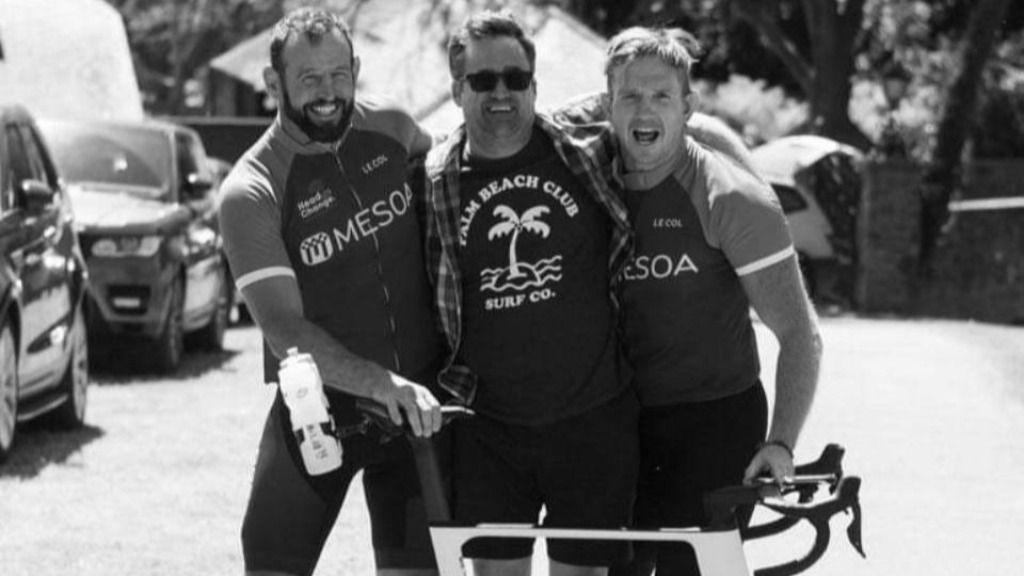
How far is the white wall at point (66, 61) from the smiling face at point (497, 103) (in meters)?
16.6

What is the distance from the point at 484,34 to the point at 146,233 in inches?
421

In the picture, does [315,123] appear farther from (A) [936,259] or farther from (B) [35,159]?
(A) [936,259]

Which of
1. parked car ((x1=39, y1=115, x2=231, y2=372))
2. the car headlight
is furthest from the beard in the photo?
the car headlight

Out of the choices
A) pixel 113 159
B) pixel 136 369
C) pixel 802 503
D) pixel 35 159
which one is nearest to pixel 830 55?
pixel 113 159

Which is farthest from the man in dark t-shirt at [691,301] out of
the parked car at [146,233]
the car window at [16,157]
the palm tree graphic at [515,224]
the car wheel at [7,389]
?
the parked car at [146,233]

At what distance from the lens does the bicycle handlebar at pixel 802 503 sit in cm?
482

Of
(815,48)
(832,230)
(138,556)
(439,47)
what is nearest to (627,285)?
(138,556)

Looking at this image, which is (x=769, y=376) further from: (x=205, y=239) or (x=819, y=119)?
(x=819, y=119)

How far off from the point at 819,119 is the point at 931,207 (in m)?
3.76

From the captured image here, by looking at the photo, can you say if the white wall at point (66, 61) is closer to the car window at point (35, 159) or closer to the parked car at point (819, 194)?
the car window at point (35, 159)

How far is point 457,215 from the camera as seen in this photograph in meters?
5.45

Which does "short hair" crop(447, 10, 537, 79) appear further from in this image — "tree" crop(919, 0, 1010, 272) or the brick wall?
"tree" crop(919, 0, 1010, 272)

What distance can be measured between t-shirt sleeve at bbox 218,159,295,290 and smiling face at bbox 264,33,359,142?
18 cm

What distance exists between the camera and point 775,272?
5.36 m
